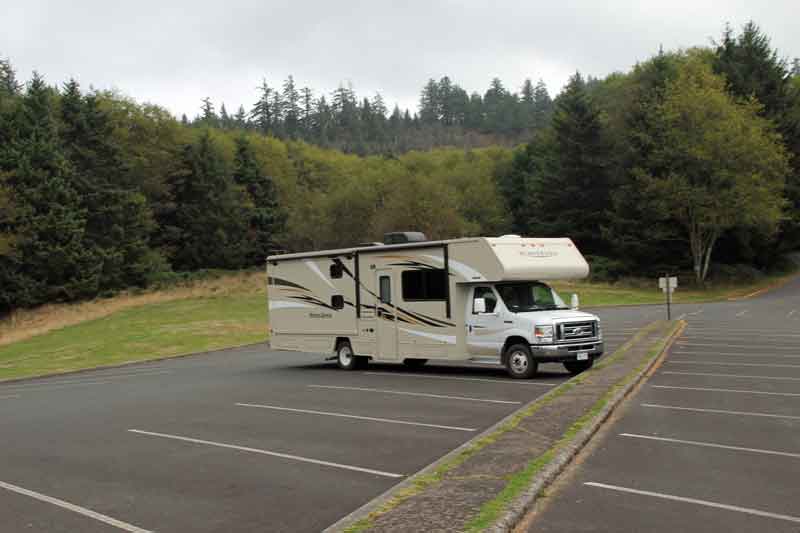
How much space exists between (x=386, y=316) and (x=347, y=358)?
2.14 m

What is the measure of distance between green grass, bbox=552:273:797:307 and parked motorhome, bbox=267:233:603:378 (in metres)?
31.0

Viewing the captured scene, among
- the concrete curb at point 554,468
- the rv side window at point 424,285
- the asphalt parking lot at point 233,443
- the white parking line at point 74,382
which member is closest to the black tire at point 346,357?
the asphalt parking lot at point 233,443

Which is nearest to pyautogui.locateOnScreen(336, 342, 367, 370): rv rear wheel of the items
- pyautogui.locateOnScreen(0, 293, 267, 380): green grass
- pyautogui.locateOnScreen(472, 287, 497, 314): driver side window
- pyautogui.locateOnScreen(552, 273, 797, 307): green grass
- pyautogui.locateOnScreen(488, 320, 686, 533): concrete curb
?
pyautogui.locateOnScreen(472, 287, 497, 314): driver side window

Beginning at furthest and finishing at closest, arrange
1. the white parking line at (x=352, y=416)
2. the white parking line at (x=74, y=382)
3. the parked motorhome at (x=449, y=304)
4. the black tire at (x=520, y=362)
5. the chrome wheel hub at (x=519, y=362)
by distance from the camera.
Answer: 1. the white parking line at (x=74, y=382)
2. the parked motorhome at (x=449, y=304)
3. the chrome wheel hub at (x=519, y=362)
4. the black tire at (x=520, y=362)
5. the white parking line at (x=352, y=416)

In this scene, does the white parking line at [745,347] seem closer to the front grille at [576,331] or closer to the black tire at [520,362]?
the front grille at [576,331]

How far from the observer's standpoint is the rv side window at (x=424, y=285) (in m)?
19.2

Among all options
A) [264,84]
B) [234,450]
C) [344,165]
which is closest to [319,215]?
[344,165]

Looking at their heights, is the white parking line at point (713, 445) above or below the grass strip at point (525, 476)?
below

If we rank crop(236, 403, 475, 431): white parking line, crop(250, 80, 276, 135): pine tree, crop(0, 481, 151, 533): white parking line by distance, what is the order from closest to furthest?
crop(0, 481, 151, 533): white parking line
crop(236, 403, 475, 431): white parking line
crop(250, 80, 276, 135): pine tree

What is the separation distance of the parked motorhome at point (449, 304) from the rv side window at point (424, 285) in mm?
25

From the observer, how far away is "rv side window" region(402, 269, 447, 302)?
19.2 meters

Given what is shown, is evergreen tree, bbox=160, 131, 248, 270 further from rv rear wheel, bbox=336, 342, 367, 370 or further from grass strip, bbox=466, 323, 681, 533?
grass strip, bbox=466, 323, 681, 533

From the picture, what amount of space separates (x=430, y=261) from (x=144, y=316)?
35.2 m

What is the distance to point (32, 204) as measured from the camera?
5722 centimetres
